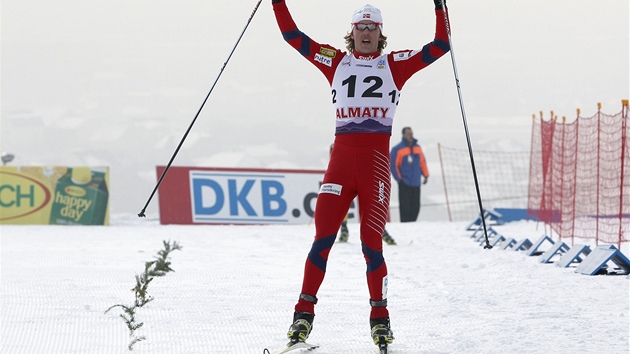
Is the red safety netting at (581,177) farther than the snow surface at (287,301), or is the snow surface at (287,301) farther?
the red safety netting at (581,177)

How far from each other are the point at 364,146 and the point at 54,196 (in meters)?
13.0

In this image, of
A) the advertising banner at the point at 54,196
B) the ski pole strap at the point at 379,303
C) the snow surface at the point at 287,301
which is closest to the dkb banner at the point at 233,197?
the advertising banner at the point at 54,196

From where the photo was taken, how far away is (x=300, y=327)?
15.4 feet

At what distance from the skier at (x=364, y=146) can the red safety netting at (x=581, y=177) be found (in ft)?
19.7

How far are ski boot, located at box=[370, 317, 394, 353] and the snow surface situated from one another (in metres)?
0.06

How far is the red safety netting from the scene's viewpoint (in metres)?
11.7

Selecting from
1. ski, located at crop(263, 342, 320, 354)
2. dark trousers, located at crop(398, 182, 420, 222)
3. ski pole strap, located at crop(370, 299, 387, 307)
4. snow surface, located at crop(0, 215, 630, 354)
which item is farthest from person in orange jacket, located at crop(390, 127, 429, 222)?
ski, located at crop(263, 342, 320, 354)

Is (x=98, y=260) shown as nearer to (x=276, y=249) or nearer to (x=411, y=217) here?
(x=276, y=249)

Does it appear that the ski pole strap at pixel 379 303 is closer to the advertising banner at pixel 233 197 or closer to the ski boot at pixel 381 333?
the ski boot at pixel 381 333

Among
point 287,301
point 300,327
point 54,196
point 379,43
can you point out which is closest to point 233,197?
point 54,196

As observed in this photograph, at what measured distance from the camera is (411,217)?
17.7m

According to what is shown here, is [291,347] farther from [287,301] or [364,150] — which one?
[287,301]

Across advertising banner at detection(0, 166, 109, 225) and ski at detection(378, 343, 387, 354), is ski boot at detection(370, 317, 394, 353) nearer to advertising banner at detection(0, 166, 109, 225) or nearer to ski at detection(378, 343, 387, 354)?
ski at detection(378, 343, 387, 354)

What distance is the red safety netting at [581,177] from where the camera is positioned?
11727 mm
